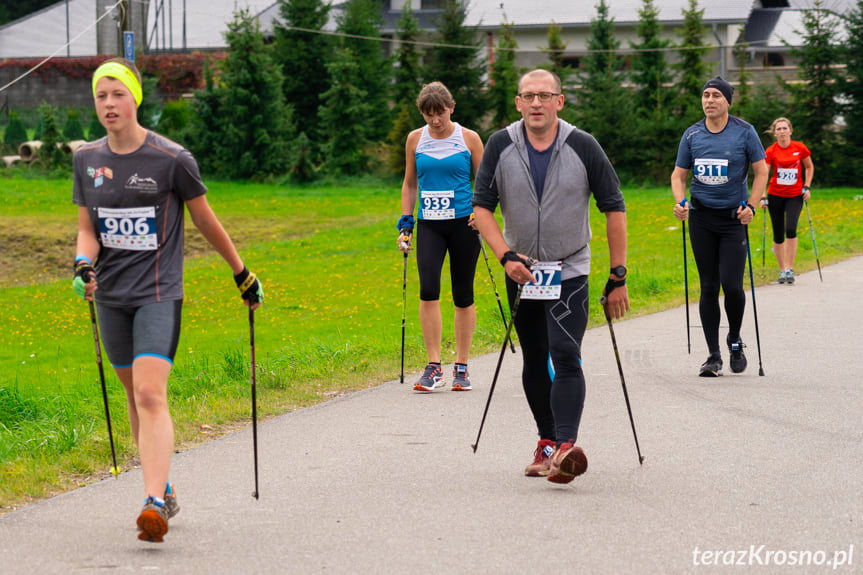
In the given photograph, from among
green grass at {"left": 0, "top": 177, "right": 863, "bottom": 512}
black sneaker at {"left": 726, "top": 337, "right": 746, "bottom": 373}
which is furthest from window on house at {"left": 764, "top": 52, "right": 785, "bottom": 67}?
black sneaker at {"left": 726, "top": 337, "right": 746, "bottom": 373}

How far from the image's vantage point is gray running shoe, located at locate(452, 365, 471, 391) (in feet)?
28.9

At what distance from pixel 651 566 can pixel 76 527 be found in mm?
2516

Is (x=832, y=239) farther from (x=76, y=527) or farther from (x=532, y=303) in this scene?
(x=76, y=527)

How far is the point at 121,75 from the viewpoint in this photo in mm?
5137

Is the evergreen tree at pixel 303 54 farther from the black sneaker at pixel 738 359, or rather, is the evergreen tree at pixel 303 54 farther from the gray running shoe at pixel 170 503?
the gray running shoe at pixel 170 503

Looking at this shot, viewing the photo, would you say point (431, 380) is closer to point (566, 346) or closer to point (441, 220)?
point (441, 220)

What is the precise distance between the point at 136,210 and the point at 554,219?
2037 mm

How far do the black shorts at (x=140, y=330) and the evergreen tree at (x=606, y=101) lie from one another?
34.6 m

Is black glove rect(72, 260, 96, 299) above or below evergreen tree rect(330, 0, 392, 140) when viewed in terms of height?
below

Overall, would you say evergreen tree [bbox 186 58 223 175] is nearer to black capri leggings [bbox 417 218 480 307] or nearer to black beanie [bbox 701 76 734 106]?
black capri leggings [bbox 417 218 480 307]

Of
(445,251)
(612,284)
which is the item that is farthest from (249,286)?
(445,251)

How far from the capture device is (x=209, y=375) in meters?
10.1

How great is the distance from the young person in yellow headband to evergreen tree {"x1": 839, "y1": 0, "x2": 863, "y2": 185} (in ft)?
112

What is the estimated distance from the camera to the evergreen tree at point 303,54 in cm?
4719
